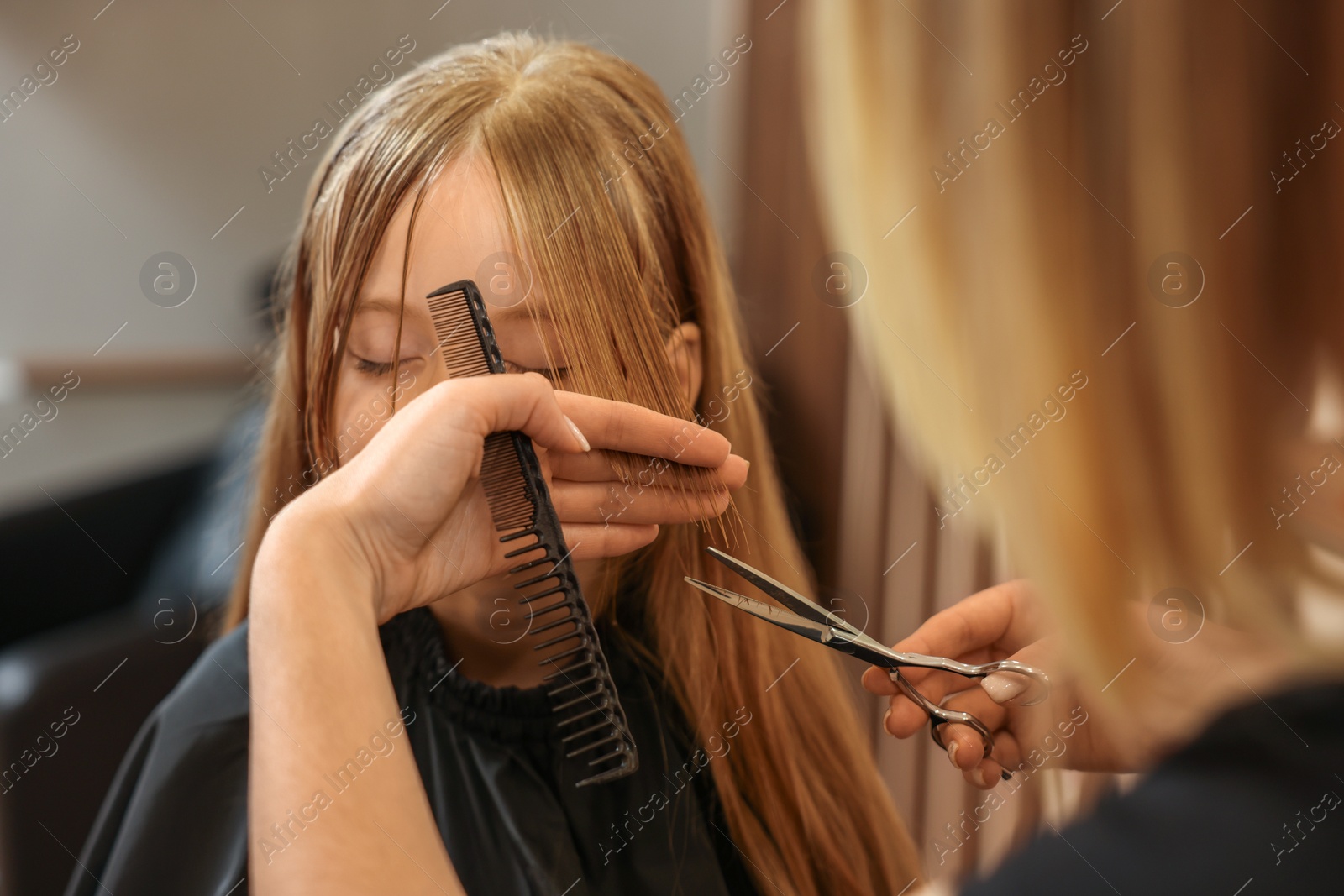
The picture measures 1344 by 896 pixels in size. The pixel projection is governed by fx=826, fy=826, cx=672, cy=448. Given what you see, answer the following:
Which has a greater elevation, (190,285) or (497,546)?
(190,285)

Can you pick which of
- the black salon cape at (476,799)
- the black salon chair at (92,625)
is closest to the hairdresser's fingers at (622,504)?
the black salon cape at (476,799)

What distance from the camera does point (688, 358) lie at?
596mm

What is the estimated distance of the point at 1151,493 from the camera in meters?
0.48

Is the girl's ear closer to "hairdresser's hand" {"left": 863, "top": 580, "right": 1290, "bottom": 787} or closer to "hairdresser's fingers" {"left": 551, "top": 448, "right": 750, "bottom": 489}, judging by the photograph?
"hairdresser's fingers" {"left": 551, "top": 448, "right": 750, "bottom": 489}

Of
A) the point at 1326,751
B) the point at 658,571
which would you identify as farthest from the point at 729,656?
the point at 1326,751

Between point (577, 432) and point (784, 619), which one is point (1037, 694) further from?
point (577, 432)

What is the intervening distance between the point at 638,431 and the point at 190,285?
527mm

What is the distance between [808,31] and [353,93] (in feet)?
1.22

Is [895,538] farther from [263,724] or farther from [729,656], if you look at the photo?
[263,724]

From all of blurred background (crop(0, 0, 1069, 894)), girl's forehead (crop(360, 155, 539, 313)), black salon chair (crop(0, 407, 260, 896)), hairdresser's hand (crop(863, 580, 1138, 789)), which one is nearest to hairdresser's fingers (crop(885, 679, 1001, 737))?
hairdresser's hand (crop(863, 580, 1138, 789))

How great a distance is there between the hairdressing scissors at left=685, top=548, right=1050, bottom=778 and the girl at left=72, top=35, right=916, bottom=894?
6cm

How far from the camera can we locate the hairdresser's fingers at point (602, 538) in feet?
1.60

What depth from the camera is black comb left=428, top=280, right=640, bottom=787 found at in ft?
1.45

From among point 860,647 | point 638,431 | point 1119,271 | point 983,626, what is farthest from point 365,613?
point 1119,271
